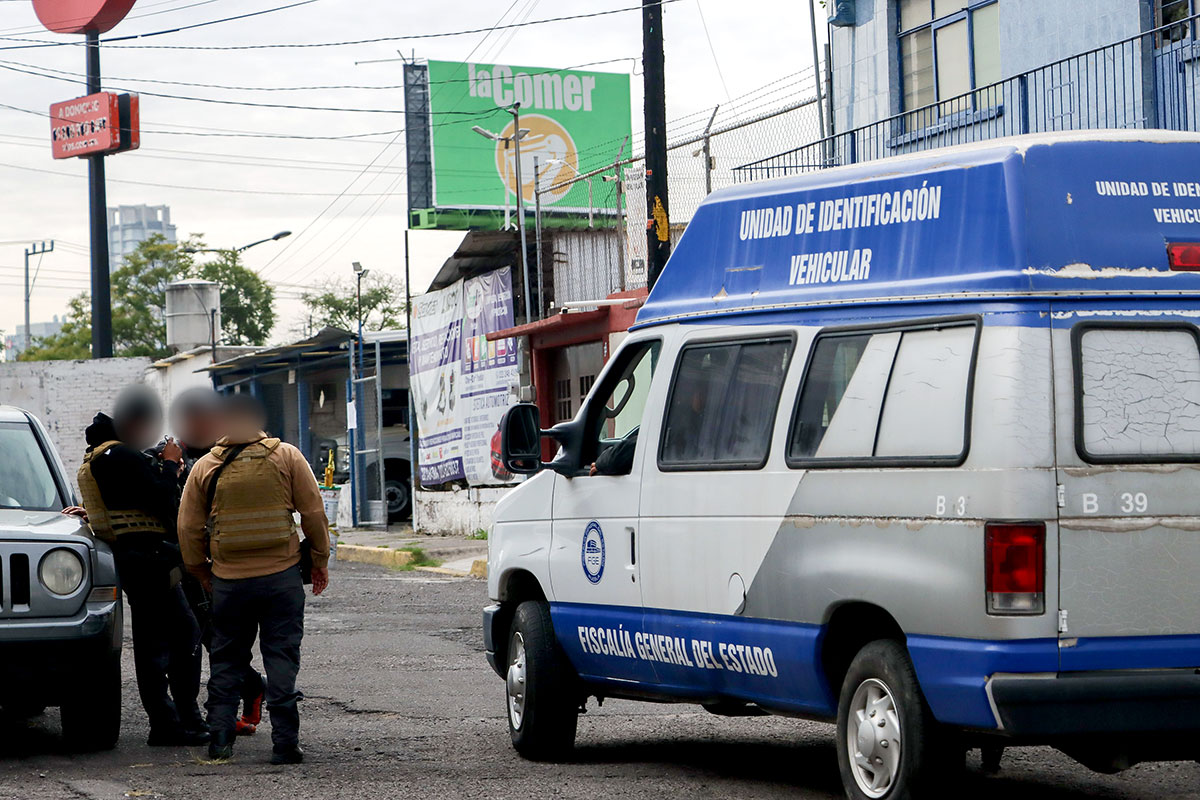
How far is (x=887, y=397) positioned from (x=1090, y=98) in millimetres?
9692

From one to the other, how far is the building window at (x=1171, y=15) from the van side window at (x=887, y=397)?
9.24 m

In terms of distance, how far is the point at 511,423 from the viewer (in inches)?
293

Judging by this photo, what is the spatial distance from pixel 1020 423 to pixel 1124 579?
607 millimetres

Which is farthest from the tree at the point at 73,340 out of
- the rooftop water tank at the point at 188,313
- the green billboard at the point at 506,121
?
the green billboard at the point at 506,121

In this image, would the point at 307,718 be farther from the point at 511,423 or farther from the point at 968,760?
the point at 968,760

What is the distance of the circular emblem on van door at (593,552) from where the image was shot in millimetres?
7242

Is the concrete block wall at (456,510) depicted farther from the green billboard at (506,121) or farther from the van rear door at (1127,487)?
the van rear door at (1127,487)

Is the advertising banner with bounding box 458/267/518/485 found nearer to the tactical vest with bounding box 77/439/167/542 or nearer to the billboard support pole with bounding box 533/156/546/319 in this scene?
the billboard support pole with bounding box 533/156/546/319

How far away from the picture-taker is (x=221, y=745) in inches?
299

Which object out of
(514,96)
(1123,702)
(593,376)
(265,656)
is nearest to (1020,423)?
(1123,702)

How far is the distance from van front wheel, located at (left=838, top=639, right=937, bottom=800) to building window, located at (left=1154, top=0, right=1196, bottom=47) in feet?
32.4

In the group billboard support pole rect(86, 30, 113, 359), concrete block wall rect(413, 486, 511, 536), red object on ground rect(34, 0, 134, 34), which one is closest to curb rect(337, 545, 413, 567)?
concrete block wall rect(413, 486, 511, 536)

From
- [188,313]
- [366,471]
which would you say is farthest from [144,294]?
[366,471]

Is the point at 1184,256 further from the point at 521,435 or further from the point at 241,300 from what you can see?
the point at 241,300
